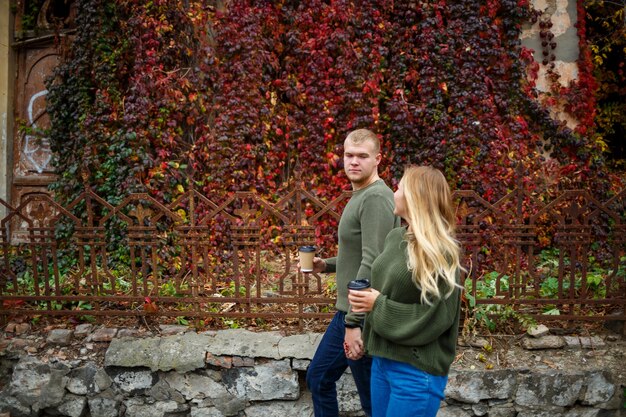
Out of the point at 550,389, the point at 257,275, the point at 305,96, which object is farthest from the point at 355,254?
the point at 305,96

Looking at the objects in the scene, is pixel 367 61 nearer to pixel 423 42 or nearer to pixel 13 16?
pixel 423 42

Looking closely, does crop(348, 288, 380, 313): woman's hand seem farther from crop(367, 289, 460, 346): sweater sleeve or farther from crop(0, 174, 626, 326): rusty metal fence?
crop(0, 174, 626, 326): rusty metal fence

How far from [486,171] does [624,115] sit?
116 inches

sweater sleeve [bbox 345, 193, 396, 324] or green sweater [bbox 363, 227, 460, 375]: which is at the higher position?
sweater sleeve [bbox 345, 193, 396, 324]

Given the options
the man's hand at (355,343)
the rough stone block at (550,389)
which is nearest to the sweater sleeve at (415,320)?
the man's hand at (355,343)

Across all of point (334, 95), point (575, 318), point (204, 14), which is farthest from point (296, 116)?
point (575, 318)

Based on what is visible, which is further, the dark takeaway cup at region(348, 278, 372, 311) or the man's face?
the man's face

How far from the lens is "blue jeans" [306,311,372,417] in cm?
324

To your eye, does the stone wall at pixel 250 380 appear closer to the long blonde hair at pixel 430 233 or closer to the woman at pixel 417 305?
the woman at pixel 417 305

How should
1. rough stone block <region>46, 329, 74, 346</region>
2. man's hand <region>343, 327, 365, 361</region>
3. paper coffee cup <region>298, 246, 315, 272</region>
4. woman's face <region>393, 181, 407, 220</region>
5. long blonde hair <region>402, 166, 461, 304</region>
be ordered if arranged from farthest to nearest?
1. rough stone block <region>46, 329, 74, 346</region>
2. paper coffee cup <region>298, 246, 315, 272</region>
3. man's hand <region>343, 327, 365, 361</region>
4. woman's face <region>393, 181, 407, 220</region>
5. long blonde hair <region>402, 166, 461, 304</region>

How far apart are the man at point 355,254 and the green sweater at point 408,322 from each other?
1.07 ft

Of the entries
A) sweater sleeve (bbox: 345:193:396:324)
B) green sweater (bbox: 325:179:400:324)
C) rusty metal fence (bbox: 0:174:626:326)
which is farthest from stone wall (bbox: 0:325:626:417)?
sweater sleeve (bbox: 345:193:396:324)

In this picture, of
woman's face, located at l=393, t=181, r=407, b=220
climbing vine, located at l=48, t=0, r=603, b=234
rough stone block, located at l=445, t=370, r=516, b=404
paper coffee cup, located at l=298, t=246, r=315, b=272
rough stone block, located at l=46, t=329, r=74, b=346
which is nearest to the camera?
woman's face, located at l=393, t=181, r=407, b=220

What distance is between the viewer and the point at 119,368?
14.9 ft
